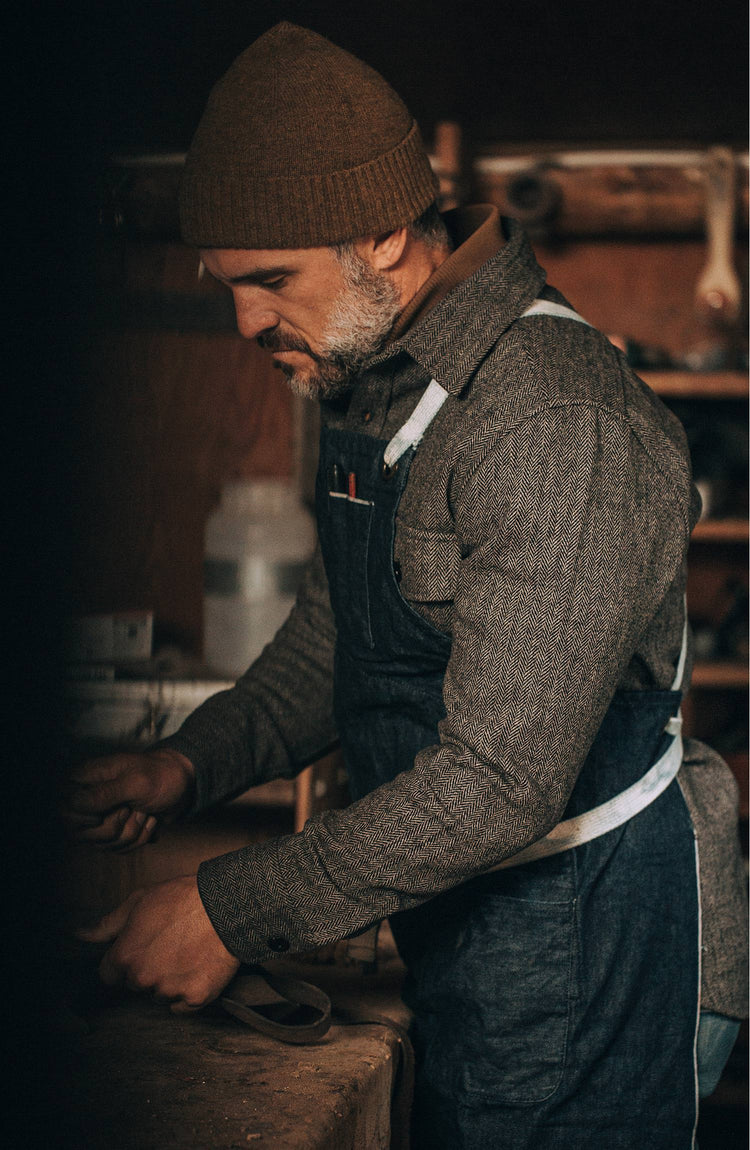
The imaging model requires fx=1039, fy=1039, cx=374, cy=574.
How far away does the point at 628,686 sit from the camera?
2.92 ft

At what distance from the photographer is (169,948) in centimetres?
73

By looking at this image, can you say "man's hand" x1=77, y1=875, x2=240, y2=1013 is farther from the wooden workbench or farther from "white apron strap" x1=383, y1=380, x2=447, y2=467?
"white apron strap" x1=383, y1=380, x2=447, y2=467

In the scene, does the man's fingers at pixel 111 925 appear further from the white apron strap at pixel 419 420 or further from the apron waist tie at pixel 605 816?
the white apron strap at pixel 419 420

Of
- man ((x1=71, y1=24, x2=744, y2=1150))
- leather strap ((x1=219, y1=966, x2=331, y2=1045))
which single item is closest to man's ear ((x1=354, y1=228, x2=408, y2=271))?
man ((x1=71, y1=24, x2=744, y2=1150))

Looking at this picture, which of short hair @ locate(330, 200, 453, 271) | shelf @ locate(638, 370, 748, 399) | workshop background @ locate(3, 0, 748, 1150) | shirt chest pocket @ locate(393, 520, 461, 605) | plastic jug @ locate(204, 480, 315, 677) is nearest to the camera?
workshop background @ locate(3, 0, 748, 1150)

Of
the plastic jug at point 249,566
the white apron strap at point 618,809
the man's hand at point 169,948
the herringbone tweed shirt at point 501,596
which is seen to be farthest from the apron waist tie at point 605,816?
the plastic jug at point 249,566

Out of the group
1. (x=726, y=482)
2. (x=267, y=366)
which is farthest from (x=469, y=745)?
(x=726, y=482)

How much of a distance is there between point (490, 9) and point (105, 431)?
150cm

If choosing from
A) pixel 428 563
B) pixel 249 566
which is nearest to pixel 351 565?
pixel 428 563

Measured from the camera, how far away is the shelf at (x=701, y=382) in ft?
7.30

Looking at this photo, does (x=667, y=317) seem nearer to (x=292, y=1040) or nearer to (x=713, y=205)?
(x=713, y=205)

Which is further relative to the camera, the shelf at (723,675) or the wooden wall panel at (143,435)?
the shelf at (723,675)

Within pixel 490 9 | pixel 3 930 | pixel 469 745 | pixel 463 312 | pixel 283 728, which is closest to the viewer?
pixel 3 930

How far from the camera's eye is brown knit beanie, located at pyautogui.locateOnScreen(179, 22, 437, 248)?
79 cm
